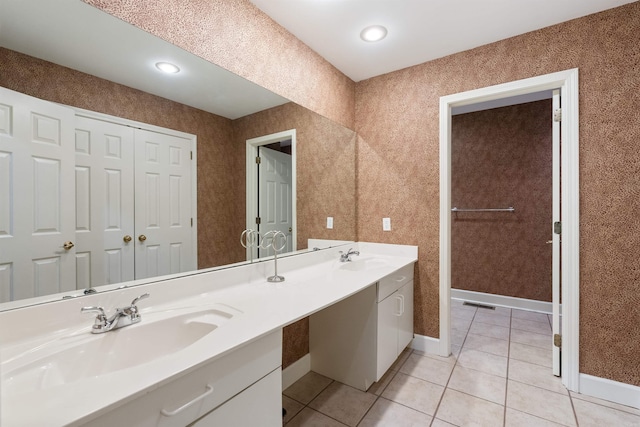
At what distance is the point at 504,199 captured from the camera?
136 inches

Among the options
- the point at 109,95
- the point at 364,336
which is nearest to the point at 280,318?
the point at 364,336

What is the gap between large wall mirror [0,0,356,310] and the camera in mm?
951

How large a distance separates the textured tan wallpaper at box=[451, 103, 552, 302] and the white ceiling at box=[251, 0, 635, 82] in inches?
64.9

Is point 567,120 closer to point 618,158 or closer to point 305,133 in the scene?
point 618,158

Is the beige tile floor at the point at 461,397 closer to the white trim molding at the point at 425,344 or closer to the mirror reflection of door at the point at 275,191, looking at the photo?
the white trim molding at the point at 425,344

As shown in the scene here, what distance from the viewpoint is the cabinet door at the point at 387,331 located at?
183 cm

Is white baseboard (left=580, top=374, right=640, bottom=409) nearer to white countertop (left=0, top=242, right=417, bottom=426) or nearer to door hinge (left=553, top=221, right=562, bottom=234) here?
door hinge (left=553, top=221, right=562, bottom=234)

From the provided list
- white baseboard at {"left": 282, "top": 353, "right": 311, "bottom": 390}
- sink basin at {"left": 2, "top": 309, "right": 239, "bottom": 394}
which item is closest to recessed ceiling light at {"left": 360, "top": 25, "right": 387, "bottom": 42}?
sink basin at {"left": 2, "top": 309, "right": 239, "bottom": 394}

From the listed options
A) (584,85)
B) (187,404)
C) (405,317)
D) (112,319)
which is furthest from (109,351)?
(584,85)

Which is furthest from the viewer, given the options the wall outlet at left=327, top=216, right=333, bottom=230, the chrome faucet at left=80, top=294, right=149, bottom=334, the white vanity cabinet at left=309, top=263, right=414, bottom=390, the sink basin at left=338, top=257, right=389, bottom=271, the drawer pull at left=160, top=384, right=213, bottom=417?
the wall outlet at left=327, top=216, right=333, bottom=230

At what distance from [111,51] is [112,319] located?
39.9 inches

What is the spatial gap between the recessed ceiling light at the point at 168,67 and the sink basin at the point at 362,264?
1.61 meters

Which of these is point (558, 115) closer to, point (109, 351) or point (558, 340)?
point (558, 340)

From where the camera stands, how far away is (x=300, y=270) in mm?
2008
